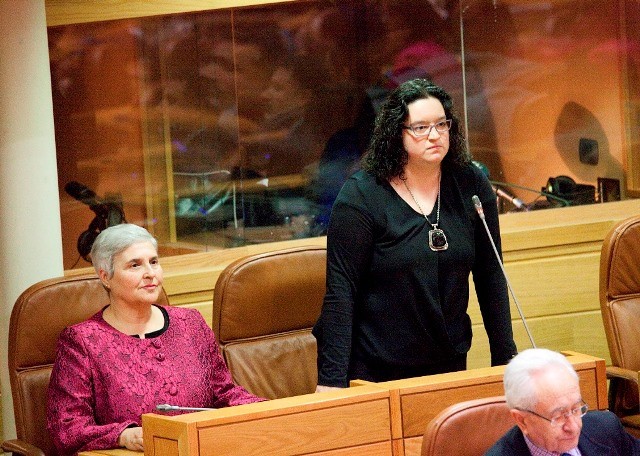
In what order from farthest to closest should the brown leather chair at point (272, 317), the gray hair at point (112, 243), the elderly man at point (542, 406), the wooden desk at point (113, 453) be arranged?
the brown leather chair at point (272, 317) → the gray hair at point (112, 243) → the wooden desk at point (113, 453) → the elderly man at point (542, 406)

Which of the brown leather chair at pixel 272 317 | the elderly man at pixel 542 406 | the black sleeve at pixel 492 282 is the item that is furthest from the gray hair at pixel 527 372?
the brown leather chair at pixel 272 317

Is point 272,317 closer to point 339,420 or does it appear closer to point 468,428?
point 339,420

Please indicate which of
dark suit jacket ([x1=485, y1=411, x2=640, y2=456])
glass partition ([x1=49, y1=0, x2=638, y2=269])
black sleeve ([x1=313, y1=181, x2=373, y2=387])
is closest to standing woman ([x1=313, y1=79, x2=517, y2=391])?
black sleeve ([x1=313, y1=181, x2=373, y2=387])

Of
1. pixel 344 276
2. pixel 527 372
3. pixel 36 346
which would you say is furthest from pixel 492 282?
pixel 36 346

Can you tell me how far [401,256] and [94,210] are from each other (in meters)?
1.64

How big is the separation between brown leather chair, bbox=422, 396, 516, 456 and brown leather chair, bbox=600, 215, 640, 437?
1.25m

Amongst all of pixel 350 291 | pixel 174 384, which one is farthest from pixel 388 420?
pixel 174 384

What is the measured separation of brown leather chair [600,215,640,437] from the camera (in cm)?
363

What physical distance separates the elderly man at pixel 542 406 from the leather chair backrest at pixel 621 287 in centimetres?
139

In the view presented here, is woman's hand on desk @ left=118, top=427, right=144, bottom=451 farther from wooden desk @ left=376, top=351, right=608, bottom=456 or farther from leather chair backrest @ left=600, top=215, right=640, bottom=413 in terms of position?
leather chair backrest @ left=600, top=215, right=640, bottom=413

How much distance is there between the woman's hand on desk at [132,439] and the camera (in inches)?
110

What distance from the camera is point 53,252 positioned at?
3885mm

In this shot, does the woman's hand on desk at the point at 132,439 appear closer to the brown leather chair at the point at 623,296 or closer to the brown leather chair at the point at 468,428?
the brown leather chair at the point at 468,428

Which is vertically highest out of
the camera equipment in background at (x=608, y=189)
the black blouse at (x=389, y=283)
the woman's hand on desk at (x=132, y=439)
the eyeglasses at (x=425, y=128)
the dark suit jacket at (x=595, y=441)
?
the eyeglasses at (x=425, y=128)
